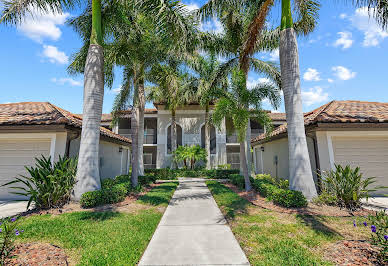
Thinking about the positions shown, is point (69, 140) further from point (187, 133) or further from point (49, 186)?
point (187, 133)

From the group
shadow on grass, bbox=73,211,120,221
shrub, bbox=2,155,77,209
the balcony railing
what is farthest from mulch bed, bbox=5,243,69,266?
the balcony railing

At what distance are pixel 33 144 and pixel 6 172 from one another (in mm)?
1742

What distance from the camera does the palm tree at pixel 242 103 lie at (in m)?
8.59

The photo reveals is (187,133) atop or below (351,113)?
atop

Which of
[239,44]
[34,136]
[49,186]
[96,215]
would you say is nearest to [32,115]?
[34,136]

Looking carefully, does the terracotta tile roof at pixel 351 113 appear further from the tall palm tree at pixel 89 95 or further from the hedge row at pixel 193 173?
the tall palm tree at pixel 89 95

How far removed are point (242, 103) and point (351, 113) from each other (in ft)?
16.7

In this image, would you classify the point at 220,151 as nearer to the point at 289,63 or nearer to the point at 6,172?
the point at 289,63

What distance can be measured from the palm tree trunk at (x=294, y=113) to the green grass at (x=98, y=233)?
15.7 feet

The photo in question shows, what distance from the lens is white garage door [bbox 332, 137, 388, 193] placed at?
8.61 meters

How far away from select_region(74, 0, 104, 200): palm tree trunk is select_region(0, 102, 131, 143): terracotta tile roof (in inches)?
70.3

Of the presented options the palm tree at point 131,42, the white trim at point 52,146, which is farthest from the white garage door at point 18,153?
the palm tree at point 131,42

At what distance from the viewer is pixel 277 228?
181 inches

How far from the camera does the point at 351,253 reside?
3408 mm
